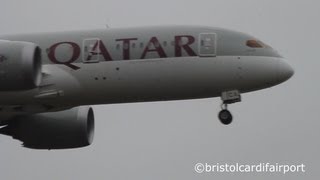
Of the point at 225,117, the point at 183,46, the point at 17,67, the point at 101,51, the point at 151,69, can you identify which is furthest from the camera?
the point at 101,51

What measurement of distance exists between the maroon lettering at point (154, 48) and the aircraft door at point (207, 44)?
1.66 metres

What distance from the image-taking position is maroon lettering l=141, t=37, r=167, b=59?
48.2 metres

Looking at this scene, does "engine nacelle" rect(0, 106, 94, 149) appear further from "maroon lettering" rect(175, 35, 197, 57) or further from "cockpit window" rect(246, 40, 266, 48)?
"cockpit window" rect(246, 40, 266, 48)

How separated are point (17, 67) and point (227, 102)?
9369 mm

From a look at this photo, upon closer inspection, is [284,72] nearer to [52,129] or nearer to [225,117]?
[225,117]

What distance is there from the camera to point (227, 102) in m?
48.4

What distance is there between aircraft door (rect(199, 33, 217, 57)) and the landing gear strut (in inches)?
72.6

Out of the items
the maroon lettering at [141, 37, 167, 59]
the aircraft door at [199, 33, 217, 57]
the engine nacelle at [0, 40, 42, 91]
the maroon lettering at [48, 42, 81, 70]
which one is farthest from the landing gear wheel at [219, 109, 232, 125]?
the engine nacelle at [0, 40, 42, 91]

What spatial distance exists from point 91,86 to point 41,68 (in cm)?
239

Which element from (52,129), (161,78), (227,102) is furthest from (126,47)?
(52,129)

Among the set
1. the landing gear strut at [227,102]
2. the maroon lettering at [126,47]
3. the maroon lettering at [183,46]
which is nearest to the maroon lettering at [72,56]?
the maroon lettering at [126,47]

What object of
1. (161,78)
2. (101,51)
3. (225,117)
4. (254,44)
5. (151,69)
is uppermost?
(254,44)

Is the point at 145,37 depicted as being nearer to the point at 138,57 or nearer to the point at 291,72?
the point at 138,57

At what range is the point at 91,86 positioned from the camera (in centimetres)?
4850
